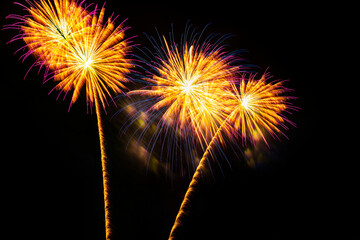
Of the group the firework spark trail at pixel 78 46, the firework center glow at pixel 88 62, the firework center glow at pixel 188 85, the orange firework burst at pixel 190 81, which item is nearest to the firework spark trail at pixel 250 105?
the orange firework burst at pixel 190 81

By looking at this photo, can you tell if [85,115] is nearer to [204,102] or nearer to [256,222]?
[204,102]

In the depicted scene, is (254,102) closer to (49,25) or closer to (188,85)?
(188,85)

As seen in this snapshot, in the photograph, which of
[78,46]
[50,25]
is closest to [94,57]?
[78,46]

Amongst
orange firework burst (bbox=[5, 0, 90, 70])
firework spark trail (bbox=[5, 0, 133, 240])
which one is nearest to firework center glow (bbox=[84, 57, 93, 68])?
firework spark trail (bbox=[5, 0, 133, 240])

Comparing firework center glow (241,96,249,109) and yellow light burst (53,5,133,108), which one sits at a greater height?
yellow light burst (53,5,133,108)

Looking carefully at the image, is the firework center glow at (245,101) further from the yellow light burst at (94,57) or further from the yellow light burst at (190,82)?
the yellow light burst at (94,57)

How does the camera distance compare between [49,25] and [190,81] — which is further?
[190,81]

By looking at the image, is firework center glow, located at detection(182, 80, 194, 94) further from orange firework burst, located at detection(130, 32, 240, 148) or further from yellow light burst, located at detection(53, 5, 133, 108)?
yellow light burst, located at detection(53, 5, 133, 108)
